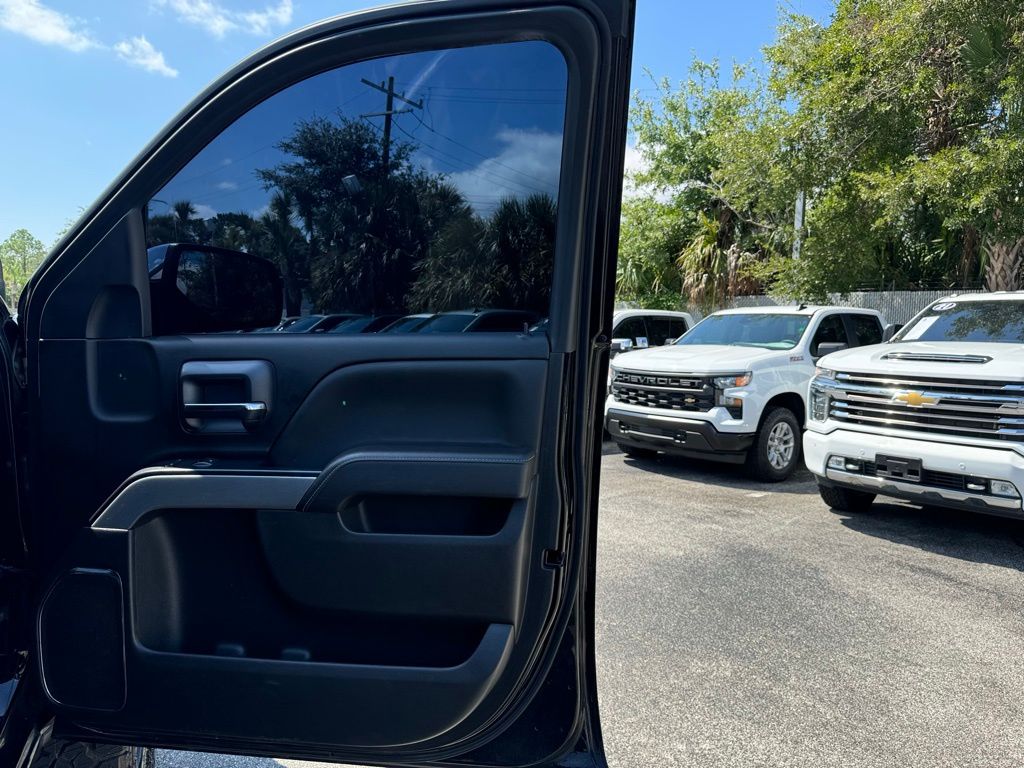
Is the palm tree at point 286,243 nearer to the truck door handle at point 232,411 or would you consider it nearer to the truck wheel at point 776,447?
the truck door handle at point 232,411

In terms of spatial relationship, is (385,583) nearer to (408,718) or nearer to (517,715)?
(408,718)

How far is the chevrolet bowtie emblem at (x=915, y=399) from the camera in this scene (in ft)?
15.9

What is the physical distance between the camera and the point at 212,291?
1650 millimetres

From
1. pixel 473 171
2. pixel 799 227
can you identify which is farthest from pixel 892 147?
pixel 473 171

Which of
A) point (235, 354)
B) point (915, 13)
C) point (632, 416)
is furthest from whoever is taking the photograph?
point (915, 13)

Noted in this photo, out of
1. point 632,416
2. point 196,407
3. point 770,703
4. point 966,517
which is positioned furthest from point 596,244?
point 632,416

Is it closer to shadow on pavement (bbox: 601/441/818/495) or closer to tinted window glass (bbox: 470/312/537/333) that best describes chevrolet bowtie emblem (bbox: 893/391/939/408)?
shadow on pavement (bbox: 601/441/818/495)

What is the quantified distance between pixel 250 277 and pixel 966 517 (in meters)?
6.02

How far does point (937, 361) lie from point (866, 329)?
3.52 meters

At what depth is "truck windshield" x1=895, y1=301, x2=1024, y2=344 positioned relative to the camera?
5.39 metres

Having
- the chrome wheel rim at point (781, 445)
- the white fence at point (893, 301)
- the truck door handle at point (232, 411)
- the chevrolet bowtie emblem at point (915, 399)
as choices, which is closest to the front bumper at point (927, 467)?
the chevrolet bowtie emblem at point (915, 399)

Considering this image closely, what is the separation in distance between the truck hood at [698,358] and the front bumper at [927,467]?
1.52 meters

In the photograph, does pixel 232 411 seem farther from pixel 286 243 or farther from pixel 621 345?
pixel 621 345

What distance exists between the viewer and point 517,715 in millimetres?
1529
